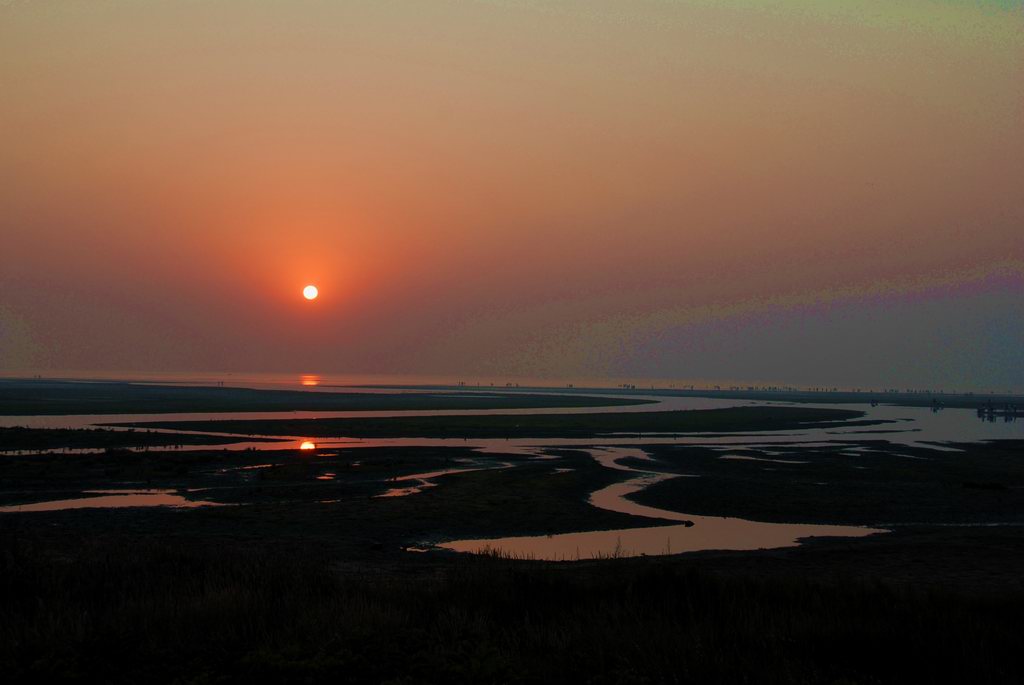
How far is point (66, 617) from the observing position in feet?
36.0

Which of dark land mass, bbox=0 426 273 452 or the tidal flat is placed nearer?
the tidal flat

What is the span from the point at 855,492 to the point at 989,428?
61.9 m

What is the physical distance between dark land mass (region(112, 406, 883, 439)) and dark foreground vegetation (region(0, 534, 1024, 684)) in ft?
154

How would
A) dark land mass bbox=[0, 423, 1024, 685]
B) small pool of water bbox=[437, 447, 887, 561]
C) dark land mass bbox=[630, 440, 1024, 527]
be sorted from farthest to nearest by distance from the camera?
dark land mass bbox=[630, 440, 1024, 527] < small pool of water bbox=[437, 447, 887, 561] < dark land mass bbox=[0, 423, 1024, 685]

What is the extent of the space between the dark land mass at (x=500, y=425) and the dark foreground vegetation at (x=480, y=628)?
47.0m

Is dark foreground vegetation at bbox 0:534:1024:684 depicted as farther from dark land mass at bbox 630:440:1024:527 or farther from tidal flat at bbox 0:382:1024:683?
dark land mass at bbox 630:440:1024:527

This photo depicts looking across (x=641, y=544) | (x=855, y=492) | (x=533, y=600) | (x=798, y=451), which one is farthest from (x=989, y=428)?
(x=533, y=600)

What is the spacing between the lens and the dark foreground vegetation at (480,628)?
9289mm

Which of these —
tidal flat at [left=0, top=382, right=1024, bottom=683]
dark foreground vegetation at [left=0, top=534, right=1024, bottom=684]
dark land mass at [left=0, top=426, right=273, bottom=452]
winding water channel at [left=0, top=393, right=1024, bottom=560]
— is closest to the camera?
dark foreground vegetation at [left=0, top=534, right=1024, bottom=684]

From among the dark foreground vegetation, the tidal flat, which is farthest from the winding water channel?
the dark foreground vegetation

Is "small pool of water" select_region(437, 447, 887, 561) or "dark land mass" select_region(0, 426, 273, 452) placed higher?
"dark land mass" select_region(0, 426, 273, 452)

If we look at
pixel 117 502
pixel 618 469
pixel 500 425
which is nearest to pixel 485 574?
pixel 117 502

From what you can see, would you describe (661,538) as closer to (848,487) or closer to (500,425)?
(848,487)

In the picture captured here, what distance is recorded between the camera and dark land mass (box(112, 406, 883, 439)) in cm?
6297
